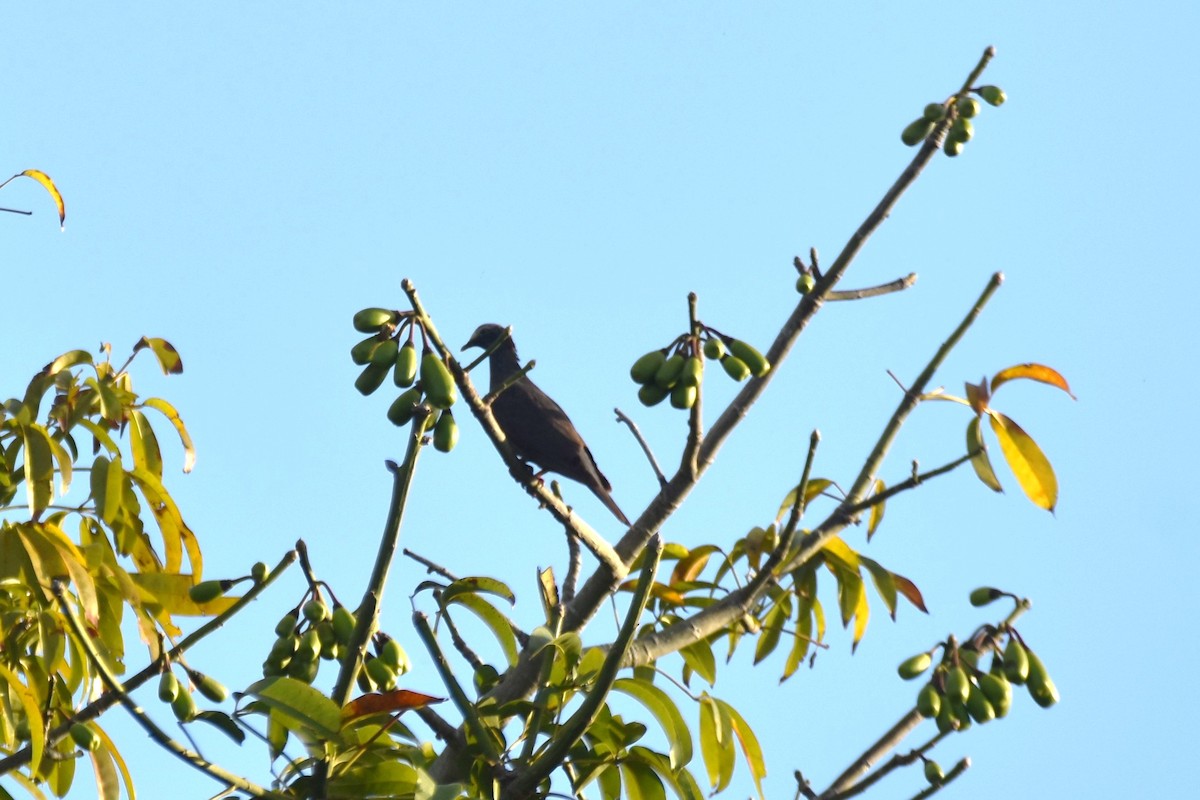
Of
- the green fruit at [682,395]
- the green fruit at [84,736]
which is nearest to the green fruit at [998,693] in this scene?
the green fruit at [682,395]

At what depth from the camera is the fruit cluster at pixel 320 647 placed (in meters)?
3.01

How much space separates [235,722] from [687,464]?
5.11 ft

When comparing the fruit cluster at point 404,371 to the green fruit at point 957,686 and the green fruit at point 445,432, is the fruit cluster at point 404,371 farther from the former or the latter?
the green fruit at point 957,686

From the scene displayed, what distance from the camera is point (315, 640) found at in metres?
3.01

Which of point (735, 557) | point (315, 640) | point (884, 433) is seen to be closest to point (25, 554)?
point (315, 640)

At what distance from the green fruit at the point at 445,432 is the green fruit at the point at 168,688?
669mm

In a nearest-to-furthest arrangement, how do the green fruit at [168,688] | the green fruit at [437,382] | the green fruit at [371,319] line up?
1. the green fruit at [168,688]
2. the green fruit at [437,382]
3. the green fruit at [371,319]

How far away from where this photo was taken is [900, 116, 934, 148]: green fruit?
3.76 metres

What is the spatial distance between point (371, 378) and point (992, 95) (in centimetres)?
190

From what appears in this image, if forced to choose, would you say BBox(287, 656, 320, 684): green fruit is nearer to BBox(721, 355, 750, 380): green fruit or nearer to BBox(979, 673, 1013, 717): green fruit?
BBox(721, 355, 750, 380): green fruit

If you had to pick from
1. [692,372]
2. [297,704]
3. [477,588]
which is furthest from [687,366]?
[297,704]

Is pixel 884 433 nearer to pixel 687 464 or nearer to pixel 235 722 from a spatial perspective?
pixel 687 464

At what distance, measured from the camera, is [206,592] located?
9.80 feet

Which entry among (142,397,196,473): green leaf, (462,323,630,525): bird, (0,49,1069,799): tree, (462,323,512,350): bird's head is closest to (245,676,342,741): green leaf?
(0,49,1069,799): tree
